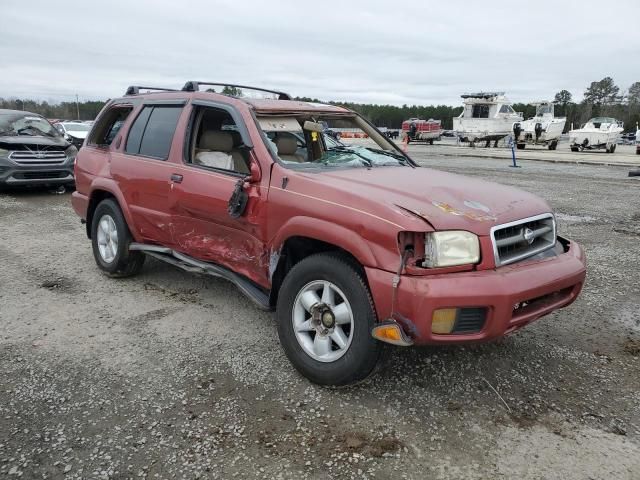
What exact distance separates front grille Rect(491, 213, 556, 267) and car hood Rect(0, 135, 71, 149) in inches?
392

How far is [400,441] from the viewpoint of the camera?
8.92 ft

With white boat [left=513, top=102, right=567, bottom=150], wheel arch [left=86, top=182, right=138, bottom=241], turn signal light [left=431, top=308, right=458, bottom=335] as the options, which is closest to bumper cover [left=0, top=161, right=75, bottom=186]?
wheel arch [left=86, top=182, right=138, bottom=241]

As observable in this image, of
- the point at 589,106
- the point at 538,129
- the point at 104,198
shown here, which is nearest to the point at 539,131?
the point at 538,129

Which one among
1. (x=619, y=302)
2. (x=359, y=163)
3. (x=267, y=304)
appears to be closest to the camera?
(x=267, y=304)

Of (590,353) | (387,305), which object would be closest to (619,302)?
(590,353)

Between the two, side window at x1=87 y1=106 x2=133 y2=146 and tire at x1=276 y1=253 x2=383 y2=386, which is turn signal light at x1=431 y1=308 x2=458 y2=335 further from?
side window at x1=87 y1=106 x2=133 y2=146

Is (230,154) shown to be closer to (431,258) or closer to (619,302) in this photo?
(431,258)

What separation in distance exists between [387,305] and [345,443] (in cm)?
75

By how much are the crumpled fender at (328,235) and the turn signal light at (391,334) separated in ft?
1.08

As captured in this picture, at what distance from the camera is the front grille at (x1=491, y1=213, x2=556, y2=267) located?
118 inches

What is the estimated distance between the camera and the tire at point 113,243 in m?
5.02

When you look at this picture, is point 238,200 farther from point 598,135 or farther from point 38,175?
point 598,135

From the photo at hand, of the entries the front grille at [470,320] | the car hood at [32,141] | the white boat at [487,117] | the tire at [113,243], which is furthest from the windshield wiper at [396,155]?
the white boat at [487,117]

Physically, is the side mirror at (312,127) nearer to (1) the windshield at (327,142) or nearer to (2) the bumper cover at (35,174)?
(1) the windshield at (327,142)
